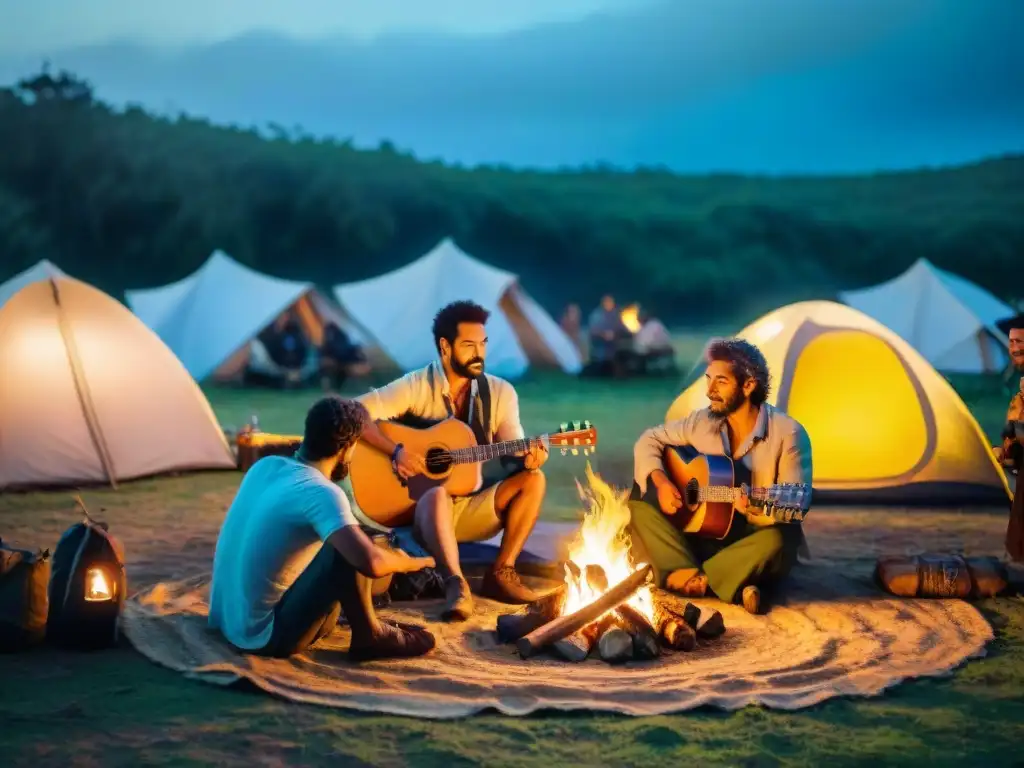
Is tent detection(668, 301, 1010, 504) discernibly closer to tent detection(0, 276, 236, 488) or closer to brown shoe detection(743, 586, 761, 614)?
brown shoe detection(743, 586, 761, 614)

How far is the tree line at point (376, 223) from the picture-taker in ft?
131

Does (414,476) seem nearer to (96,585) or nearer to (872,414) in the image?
(96,585)

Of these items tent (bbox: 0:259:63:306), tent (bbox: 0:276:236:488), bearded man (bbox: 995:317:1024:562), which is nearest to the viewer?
bearded man (bbox: 995:317:1024:562)

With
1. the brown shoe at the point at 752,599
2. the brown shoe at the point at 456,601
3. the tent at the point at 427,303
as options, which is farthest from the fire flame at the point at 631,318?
the brown shoe at the point at 456,601

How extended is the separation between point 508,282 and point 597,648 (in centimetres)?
1383

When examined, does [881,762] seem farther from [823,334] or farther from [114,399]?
[114,399]

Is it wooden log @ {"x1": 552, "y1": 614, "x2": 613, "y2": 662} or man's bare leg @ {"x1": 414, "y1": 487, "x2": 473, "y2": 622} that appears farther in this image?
man's bare leg @ {"x1": 414, "y1": 487, "x2": 473, "y2": 622}

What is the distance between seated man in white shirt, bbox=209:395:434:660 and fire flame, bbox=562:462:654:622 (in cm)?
68

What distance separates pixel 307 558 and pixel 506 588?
1.30 m

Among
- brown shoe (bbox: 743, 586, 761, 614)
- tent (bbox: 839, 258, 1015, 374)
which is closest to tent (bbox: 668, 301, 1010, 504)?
brown shoe (bbox: 743, 586, 761, 614)

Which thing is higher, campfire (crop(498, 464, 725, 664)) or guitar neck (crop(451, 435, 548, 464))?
guitar neck (crop(451, 435, 548, 464))

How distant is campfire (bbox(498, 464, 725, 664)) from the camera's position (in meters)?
4.42

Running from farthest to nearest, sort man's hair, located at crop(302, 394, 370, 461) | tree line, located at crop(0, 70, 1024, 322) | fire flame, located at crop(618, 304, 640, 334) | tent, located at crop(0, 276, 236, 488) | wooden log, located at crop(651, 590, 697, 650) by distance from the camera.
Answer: tree line, located at crop(0, 70, 1024, 322) < fire flame, located at crop(618, 304, 640, 334) < tent, located at crop(0, 276, 236, 488) < wooden log, located at crop(651, 590, 697, 650) < man's hair, located at crop(302, 394, 370, 461)

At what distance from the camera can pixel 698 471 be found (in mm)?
5270
